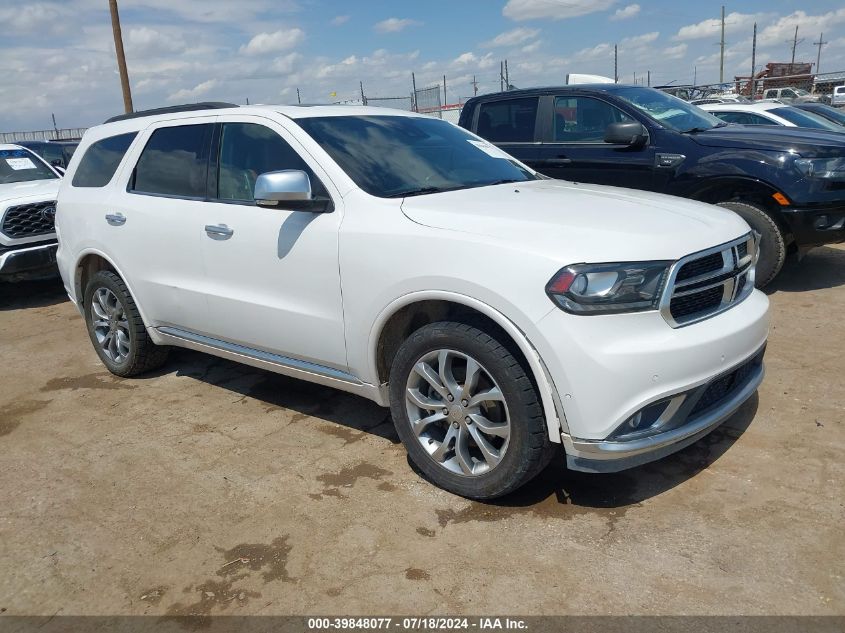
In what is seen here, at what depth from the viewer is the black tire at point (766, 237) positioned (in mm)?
5996

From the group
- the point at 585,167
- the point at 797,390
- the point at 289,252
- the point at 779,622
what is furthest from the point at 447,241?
the point at 585,167

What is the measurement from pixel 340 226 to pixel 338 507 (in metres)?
1.30

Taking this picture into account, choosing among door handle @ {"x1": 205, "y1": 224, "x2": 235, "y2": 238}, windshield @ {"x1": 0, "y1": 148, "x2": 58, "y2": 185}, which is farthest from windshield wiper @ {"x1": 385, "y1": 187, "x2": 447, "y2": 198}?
windshield @ {"x1": 0, "y1": 148, "x2": 58, "y2": 185}

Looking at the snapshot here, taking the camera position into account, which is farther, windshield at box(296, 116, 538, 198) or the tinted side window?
the tinted side window

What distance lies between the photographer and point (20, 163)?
Answer: 9.12 m

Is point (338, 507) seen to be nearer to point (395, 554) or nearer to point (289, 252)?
point (395, 554)

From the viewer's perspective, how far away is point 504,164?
4.23 m

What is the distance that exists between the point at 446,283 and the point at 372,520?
1085 mm

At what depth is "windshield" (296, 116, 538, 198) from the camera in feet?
11.6

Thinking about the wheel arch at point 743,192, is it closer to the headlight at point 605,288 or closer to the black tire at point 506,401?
the headlight at point 605,288

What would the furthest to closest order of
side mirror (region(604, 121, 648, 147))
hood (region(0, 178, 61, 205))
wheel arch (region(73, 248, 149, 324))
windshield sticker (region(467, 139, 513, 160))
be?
hood (region(0, 178, 61, 205)) < side mirror (region(604, 121, 648, 147)) < wheel arch (region(73, 248, 149, 324)) < windshield sticker (region(467, 139, 513, 160))

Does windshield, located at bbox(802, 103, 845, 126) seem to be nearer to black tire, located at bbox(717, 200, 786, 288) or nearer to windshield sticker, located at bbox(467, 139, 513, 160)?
black tire, located at bbox(717, 200, 786, 288)

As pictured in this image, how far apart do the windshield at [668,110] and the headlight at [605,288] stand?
4.34 metres

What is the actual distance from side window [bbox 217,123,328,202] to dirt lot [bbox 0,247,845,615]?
1371 mm
